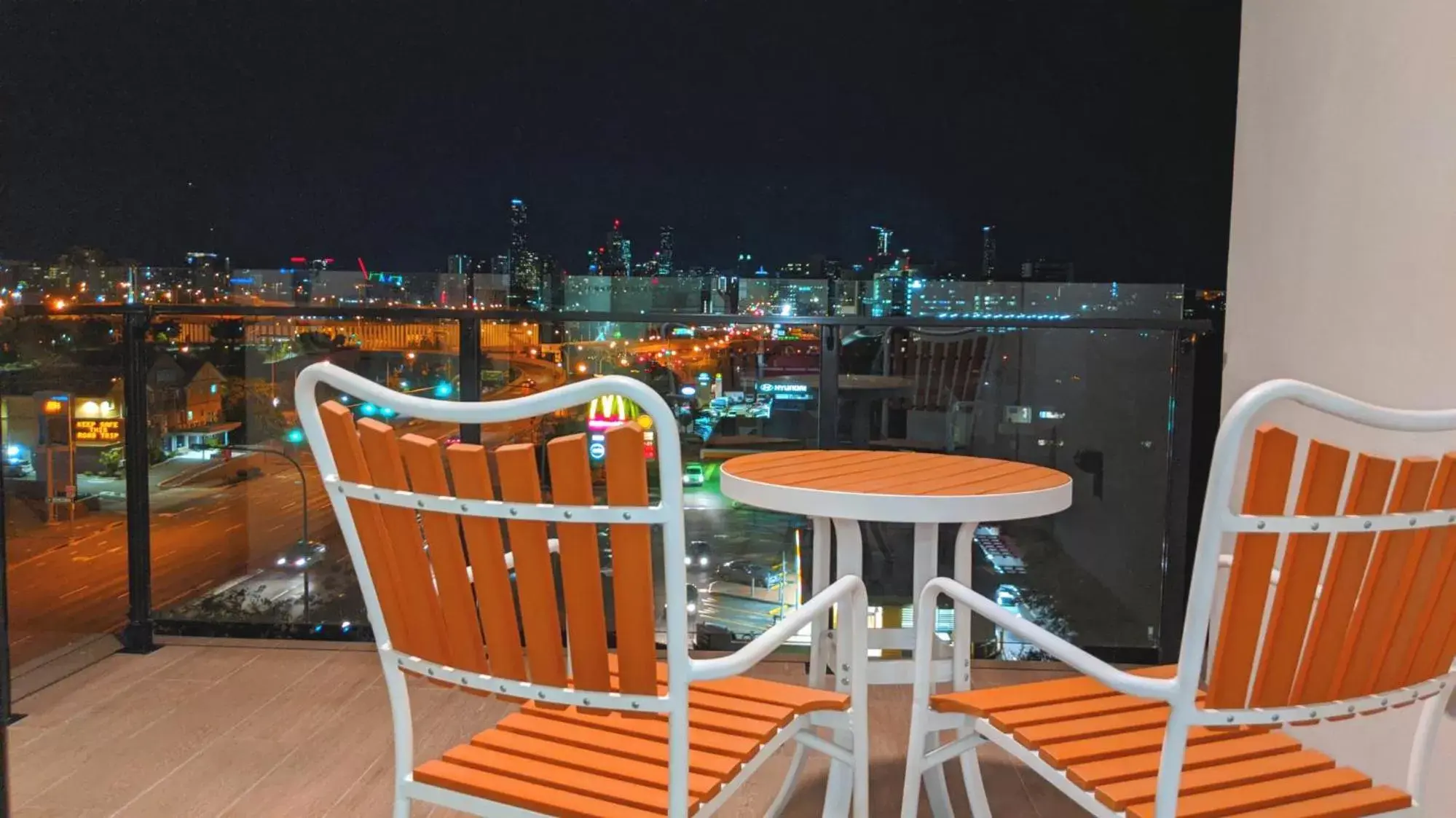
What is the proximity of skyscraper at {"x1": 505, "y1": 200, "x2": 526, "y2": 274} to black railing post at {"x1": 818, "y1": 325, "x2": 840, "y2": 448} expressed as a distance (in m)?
4.62

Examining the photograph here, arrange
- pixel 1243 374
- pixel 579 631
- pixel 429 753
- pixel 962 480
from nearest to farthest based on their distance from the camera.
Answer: pixel 579 631, pixel 962 480, pixel 429 753, pixel 1243 374

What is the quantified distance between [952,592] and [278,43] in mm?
6293

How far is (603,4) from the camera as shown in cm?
596

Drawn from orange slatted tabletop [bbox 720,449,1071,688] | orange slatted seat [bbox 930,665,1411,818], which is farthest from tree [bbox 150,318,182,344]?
orange slatted seat [bbox 930,665,1411,818]

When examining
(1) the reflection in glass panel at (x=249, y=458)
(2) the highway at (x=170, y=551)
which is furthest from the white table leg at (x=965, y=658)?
(1) the reflection in glass panel at (x=249, y=458)

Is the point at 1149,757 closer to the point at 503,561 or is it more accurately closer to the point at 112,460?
the point at 503,561

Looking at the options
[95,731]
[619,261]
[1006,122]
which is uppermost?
[1006,122]

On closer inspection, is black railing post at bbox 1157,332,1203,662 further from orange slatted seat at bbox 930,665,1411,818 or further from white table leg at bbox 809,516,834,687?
orange slatted seat at bbox 930,665,1411,818

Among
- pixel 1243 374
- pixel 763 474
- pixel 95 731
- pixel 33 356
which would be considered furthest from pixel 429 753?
pixel 1243 374

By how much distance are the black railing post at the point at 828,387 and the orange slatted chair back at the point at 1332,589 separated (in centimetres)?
213

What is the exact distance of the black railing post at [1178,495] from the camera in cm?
327

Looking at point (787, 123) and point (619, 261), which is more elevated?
point (787, 123)

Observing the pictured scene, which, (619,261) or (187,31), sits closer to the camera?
(187,31)

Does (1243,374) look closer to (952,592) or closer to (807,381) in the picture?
(807,381)
